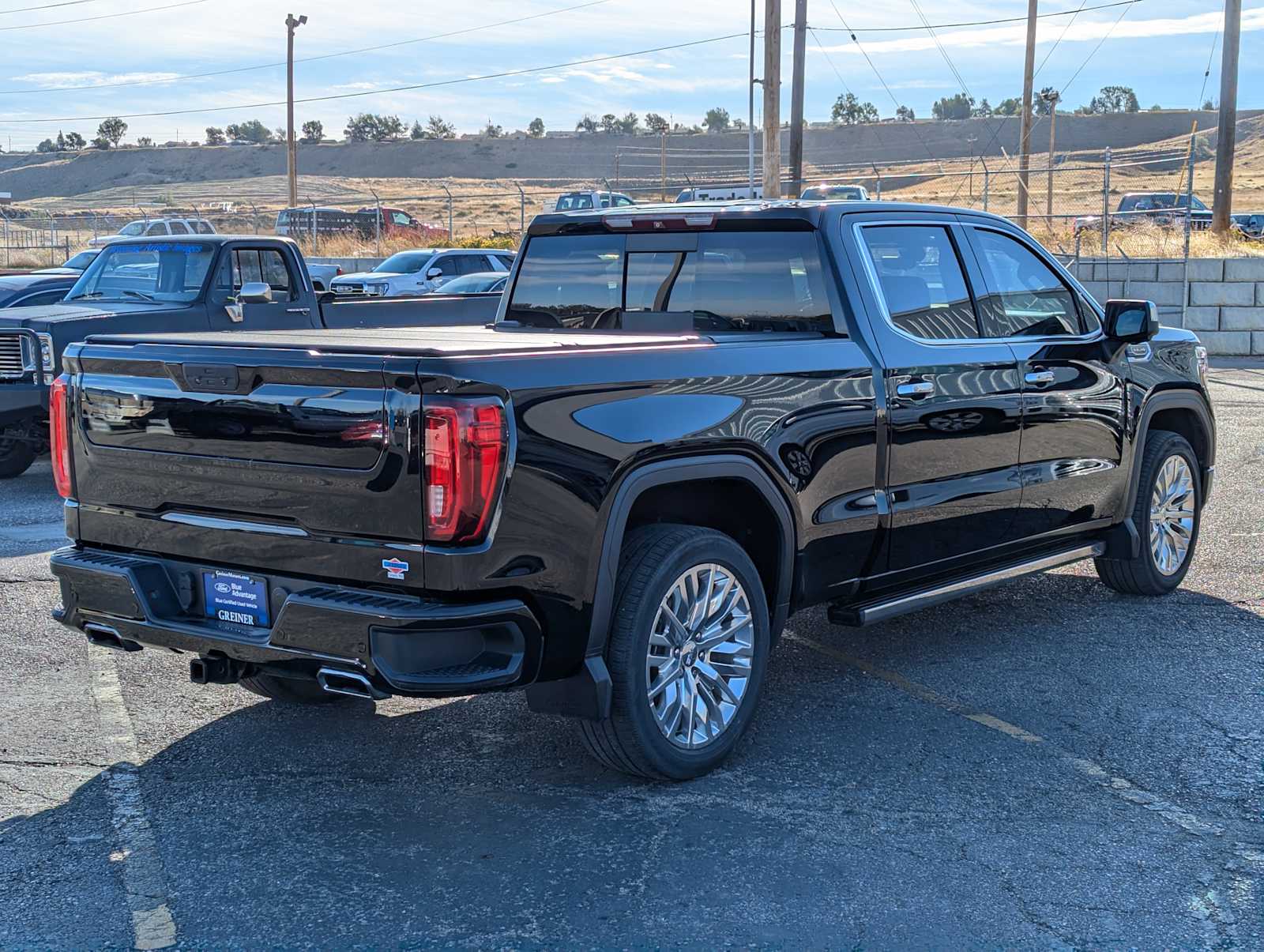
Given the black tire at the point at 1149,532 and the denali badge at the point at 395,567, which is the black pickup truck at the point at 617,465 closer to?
the denali badge at the point at 395,567

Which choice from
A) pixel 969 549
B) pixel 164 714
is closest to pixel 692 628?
pixel 969 549

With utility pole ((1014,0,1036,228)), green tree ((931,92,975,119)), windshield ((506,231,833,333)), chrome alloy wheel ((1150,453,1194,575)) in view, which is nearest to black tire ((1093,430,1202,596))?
chrome alloy wheel ((1150,453,1194,575))

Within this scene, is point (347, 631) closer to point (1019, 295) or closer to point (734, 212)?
point (734, 212)

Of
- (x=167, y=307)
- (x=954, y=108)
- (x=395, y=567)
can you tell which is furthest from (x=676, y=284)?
(x=954, y=108)

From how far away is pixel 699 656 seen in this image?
483cm

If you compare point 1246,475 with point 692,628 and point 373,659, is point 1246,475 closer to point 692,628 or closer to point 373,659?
point 692,628

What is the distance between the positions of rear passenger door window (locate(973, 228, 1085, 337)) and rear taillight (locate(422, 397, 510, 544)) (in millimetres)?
2910

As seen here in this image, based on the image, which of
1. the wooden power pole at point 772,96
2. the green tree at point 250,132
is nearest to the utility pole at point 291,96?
the wooden power pole at point 772,96

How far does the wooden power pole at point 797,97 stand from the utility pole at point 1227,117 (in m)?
8.27

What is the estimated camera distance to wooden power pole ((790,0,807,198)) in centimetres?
2880

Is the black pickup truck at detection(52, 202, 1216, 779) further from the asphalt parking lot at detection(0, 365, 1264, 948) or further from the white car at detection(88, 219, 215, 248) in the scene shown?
the white car at detection(88, 219, 215, 248)

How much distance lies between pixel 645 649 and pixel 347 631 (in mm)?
991

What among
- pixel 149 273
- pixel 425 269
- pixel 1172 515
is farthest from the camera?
pixel 425 269

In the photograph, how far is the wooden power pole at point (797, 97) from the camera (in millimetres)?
28797
